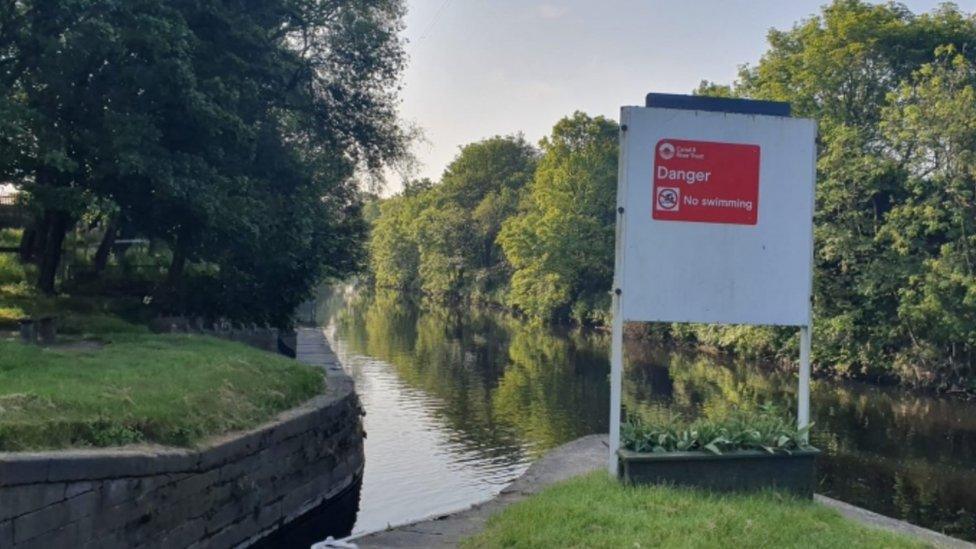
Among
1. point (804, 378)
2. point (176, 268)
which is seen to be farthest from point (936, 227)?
point (176, 268)

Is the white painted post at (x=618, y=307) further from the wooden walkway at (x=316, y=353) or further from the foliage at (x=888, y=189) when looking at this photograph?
the foliage at (x=888, y=189)

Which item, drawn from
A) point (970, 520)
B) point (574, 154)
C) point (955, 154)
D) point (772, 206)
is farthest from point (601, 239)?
point (772, 206)

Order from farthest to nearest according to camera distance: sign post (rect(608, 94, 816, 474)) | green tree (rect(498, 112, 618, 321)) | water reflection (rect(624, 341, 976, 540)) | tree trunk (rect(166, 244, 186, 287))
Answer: green tree (rect(498, 112, 618, 321)) → tree trunk (rect(166, 244, 186, 287)) → water reflection (rect(624, 341, 976, 540)) → sign post (rect(608, 94, 816, 474))

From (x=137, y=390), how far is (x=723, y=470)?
5698 millimetres

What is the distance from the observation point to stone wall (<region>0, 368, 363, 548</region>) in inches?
251

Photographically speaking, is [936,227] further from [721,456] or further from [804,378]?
[721,456]

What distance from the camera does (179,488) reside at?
26.0 feet

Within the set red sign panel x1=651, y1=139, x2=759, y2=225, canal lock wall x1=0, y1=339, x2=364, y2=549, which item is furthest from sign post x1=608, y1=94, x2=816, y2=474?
canal lock wall x1=0, y1=339, x2=364, y2=549

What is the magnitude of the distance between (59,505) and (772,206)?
21.0 ft

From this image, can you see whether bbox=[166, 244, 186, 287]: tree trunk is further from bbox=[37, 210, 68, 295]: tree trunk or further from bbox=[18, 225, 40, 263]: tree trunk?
bbox=[18, 225, 40, 263]: tree trunk

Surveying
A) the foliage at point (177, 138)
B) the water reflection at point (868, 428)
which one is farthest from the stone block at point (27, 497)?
the water reflection at point (868, 428)

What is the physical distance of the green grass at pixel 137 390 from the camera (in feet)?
22.9

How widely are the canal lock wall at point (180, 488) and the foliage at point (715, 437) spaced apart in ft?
Answer: 14.0

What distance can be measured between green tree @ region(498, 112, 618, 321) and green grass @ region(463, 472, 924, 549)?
39.7 m
